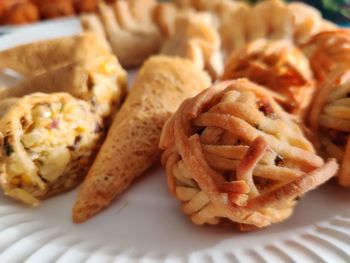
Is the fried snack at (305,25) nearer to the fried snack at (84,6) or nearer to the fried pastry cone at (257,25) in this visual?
the fried pastry cone at (257,25)

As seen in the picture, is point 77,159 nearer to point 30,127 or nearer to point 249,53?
point 30,127

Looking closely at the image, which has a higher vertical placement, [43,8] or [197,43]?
[43,8]

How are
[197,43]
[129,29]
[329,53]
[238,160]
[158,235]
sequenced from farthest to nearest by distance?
[129,29] → [197,43] → [329,53] → [158,235] → [238,160]

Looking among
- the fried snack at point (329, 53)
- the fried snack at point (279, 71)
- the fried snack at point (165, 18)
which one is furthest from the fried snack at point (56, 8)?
the fried snack at point (329, 53)

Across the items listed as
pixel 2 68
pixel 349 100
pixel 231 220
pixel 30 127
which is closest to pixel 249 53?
pixel 349 100

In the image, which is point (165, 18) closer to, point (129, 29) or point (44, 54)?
point (129, 29)

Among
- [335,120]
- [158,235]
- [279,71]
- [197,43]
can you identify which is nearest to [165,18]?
[197,43]

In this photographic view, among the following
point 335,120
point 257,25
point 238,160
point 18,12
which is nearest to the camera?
point 238,160
